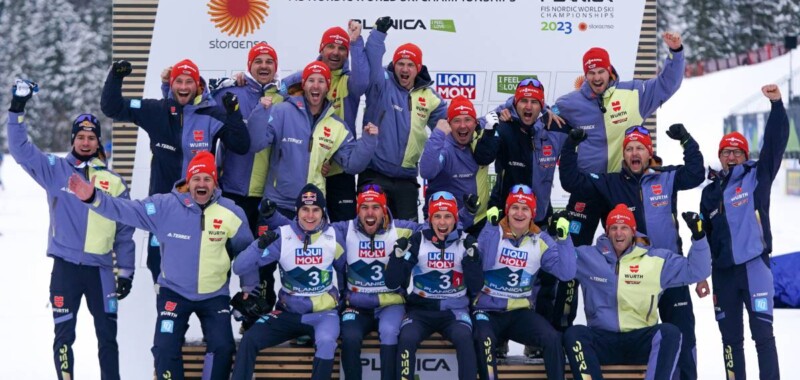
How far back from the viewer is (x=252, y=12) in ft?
28.1

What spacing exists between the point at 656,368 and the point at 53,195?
4.55 metres

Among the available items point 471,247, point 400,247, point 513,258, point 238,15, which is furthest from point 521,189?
point 238,15

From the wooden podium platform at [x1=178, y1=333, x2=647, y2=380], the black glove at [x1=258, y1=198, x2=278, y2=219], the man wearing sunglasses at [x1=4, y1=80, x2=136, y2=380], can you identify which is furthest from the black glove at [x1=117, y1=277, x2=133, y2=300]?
the black glove at [x1=258, y1=198, x2=278, y2=219]

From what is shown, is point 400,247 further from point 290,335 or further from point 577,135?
point 577,135

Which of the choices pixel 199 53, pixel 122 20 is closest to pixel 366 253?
pixel 199 53

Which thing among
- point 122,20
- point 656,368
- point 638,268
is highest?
point 122,20

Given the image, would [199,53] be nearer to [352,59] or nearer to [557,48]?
[352,59]

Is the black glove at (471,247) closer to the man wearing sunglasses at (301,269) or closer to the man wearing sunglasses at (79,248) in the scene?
the man wearing sunglasses at (301,269)

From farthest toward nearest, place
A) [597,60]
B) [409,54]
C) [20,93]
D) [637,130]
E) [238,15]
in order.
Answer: [238,15]
[409,54]
[597,60]
[637,130]
[20,93]

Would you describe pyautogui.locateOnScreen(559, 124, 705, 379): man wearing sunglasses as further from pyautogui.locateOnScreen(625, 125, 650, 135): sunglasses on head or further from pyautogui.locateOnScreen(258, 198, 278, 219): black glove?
pyautogui.locateOnScreen(258, 198, 278, 219): black glove

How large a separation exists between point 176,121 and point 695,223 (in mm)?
3845

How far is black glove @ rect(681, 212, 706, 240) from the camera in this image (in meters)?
6.74

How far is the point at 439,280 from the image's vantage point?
7098 millimetres

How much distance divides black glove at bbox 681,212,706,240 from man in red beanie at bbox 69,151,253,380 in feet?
10.3
